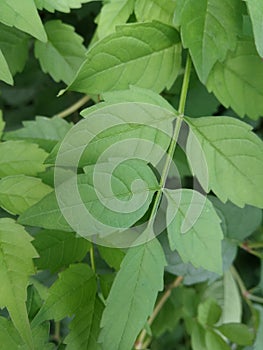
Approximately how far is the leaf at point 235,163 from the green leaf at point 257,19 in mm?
89

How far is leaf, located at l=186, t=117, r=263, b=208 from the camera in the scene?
1.98 feet

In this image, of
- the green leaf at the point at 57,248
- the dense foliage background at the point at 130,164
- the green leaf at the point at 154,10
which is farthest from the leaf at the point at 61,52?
the green leaf at the point at 57,248

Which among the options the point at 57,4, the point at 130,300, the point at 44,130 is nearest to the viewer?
the point at 130,300

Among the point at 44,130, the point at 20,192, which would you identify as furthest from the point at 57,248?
the point at 44,130

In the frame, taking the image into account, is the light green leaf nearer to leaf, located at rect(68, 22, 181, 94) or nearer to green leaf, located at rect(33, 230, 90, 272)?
leaf, located at rect(68, 22, 181, 94)

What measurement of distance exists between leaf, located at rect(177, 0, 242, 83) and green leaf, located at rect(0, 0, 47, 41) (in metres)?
0.15

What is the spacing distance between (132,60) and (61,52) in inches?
7.0

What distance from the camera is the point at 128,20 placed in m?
0.76

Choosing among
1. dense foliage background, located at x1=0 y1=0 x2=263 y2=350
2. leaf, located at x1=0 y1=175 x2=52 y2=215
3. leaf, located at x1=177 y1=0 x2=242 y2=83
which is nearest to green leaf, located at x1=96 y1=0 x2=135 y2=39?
dense foliage background, located at x1=0 y1=0 x2=263 y2=350

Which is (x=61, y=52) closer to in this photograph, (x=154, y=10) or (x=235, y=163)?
(x=154, y=10)

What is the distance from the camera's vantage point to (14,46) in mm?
826

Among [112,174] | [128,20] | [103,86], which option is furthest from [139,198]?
[128,20]

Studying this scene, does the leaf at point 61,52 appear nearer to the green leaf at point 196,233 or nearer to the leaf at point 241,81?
the leaf at point 241,81

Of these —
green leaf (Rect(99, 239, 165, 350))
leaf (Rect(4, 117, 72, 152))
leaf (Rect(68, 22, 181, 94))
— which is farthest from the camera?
leaf (Rect(4, 117, 72, 152))
